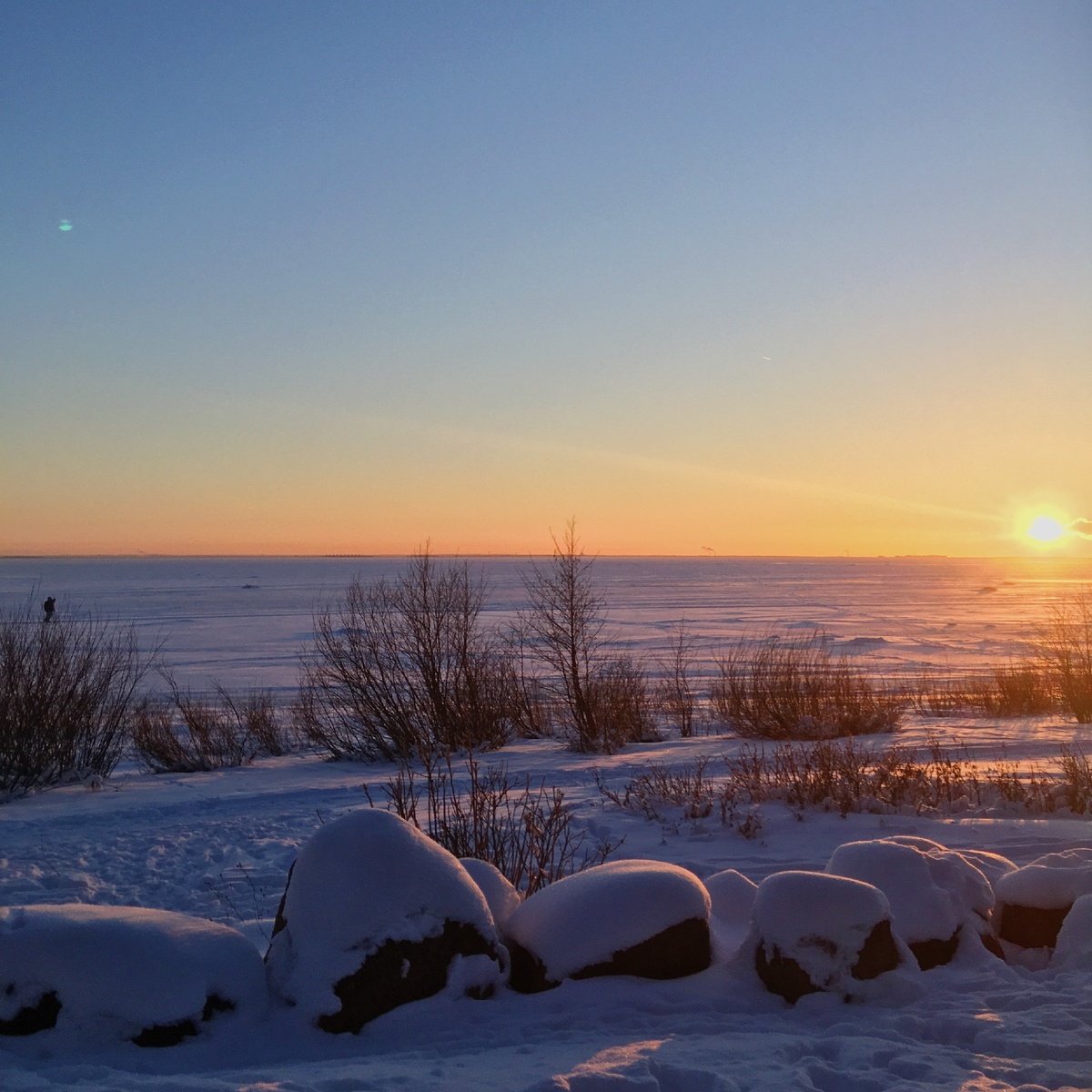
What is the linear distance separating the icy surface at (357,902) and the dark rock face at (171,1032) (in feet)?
1.11

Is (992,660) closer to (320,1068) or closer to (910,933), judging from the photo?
(910,933)

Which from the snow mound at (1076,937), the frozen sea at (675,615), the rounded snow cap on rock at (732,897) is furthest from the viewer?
the frozen sea at (675,615)

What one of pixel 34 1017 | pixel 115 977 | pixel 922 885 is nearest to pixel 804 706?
pixel 922 885

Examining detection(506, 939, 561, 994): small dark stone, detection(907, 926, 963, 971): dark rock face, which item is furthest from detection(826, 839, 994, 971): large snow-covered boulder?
detection(506, 939, 561, 994): small dark stone

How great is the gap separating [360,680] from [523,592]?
180 feet

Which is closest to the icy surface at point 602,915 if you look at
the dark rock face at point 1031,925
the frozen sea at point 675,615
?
the dark rock face at point 1031,925

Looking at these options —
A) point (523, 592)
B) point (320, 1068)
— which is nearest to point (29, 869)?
point (320, 1068)

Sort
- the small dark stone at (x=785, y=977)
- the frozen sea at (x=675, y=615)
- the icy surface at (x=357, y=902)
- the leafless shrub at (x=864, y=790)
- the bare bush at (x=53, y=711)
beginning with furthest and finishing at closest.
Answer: the frozen sea at (x=675, y=615) → the bare bush at (x=53, y=711) → the leafless shrub at (x=864, y=790) → the small dark stone at (x=785, y=977) → the icy surface at (x=357, y=902)

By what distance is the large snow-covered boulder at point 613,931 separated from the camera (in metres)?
4.25

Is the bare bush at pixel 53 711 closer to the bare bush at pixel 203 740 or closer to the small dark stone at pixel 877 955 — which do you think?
the bare bush at pixel 203 740

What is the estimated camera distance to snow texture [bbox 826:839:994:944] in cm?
451

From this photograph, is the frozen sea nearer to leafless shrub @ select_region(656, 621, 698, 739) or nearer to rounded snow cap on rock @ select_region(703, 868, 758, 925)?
leafless shrub @ select_region(656, 621, 698, 739)

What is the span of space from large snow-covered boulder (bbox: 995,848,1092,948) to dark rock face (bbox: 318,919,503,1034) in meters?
2.89

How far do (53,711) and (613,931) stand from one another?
403 inches
